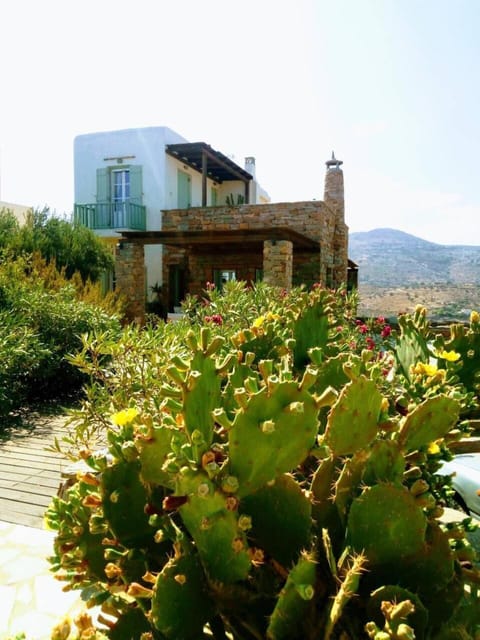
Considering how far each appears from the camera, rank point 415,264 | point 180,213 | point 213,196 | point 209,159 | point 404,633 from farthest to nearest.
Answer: point 415,264
point 213,196
point 209,159
point 180,213
point 404,633

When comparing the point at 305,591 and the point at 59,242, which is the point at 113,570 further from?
the point at 59,242

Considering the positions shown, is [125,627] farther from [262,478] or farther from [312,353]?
[312,353]

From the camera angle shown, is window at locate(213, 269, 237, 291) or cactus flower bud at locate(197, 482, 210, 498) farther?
window at locate(213, 269, 237, 291)

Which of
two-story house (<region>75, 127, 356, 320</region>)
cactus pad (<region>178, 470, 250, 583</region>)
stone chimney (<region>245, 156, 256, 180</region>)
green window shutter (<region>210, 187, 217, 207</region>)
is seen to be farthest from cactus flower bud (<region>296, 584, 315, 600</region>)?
stone chimney (<region>245, 156, 256, 180</region>)

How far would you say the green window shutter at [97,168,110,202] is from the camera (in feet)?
55.2

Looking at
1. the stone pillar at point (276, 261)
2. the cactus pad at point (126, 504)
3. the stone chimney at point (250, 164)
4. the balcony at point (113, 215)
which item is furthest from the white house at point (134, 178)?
the cactus pad at point (126, 504)

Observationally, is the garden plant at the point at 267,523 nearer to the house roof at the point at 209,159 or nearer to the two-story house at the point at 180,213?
the two-story house at the point at 180,213

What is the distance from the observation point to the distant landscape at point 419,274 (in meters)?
Answer: 12.9

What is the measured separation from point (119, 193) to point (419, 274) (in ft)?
42.9

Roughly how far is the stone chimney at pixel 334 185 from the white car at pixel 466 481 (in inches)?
639

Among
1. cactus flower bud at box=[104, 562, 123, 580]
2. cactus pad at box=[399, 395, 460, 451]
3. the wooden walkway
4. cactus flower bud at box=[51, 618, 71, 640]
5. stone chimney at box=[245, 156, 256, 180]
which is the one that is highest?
stone chimney at box=[245, 156, 256, 180]

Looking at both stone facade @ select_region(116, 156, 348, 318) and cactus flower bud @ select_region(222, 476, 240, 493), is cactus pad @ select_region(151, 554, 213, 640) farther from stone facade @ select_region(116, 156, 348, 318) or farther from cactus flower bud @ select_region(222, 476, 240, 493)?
stone facade @ select_region(116, 156, 348, 318)

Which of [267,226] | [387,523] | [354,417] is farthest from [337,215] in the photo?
[387,523]

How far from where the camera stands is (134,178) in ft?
53.2
